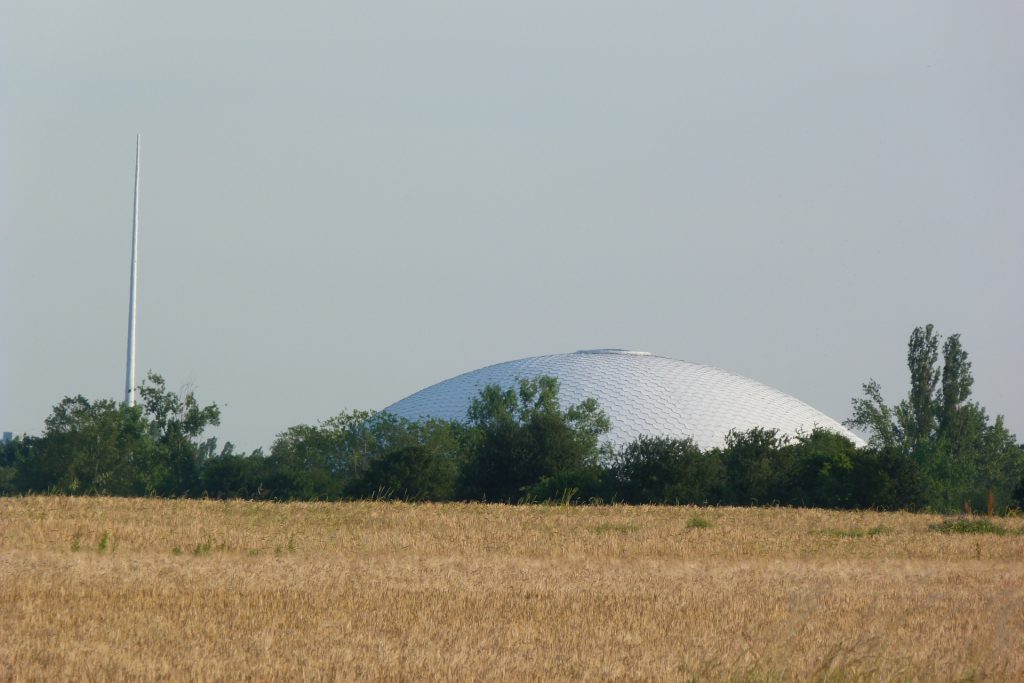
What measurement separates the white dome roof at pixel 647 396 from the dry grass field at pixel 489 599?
59.9 m

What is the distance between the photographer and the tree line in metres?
55.9

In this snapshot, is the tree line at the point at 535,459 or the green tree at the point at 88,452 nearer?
the tree line at the point at 535,459

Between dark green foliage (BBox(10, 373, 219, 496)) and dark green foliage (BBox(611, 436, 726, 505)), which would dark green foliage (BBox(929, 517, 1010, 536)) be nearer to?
dark green foliage (BBox(611, 436, 726, 505))

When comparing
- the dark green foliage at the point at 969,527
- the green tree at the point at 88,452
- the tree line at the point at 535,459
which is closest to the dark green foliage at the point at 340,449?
the tree line at the point at 535,459

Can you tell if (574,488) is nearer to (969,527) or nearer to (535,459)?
(535,459)

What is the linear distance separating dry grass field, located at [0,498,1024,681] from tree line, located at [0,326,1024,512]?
14.4 meters

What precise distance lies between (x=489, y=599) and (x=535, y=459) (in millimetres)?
42552

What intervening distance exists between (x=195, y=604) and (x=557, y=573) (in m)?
7.95

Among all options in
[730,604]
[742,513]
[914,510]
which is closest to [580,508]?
[742,513]

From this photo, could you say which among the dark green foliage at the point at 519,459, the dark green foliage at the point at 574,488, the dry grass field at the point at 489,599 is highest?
the dark green foliage at the point at 519,459

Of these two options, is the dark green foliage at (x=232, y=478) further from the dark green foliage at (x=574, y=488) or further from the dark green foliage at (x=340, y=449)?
the dark green foliage at (x=574, y=488)

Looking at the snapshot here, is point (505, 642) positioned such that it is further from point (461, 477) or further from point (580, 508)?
point (461, 477)

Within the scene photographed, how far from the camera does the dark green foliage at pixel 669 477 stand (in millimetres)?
55500

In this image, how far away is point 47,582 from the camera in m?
19.0
